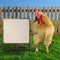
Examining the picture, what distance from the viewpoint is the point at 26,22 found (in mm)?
10391

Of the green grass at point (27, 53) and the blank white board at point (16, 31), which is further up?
the blank white board at point (16, 31)

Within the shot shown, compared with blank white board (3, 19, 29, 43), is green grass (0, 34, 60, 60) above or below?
below

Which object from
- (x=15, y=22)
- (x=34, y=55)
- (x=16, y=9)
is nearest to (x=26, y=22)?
(x=15, y=22)

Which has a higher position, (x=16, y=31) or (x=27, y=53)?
(x=16, y=31)

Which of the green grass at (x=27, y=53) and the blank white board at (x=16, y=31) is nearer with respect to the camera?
the green grass at (x=27, y=53)

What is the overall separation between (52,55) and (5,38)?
1828 millimetres

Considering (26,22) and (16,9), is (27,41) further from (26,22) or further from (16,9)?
(16,9)

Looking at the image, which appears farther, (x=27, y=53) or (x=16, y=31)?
(x=27, y=53)

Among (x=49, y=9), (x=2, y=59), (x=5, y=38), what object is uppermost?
(x=49, y=9)

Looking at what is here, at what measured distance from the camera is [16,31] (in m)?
10.3

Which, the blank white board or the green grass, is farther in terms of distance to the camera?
the blank white board

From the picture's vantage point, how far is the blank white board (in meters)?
10.3

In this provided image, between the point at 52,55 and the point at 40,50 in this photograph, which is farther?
the point at 40,50

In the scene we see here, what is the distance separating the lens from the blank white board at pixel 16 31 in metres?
10.3
